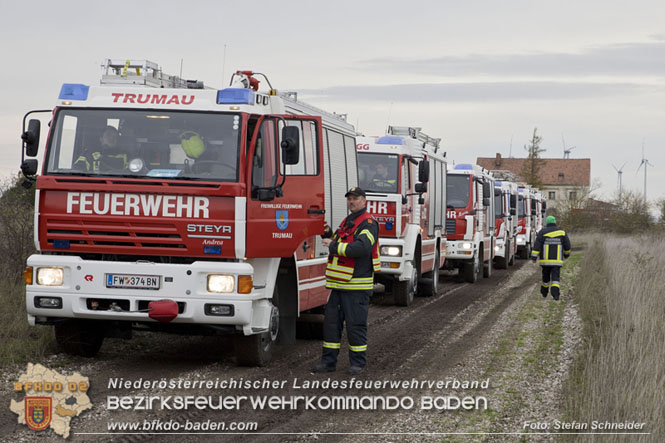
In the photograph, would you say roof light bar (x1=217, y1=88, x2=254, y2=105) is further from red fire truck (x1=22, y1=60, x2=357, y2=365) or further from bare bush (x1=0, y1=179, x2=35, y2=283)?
bare bush (x1=0, y1=179, x2=35, y2=283)

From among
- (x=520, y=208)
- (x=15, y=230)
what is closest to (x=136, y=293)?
(x=15, y=230)

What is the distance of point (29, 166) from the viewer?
8773 millimetres

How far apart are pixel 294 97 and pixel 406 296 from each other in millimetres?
6686

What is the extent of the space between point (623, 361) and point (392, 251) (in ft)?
26.4

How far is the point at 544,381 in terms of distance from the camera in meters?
9.05

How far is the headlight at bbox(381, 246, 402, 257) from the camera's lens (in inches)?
624

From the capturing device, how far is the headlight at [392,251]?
15.9 metres

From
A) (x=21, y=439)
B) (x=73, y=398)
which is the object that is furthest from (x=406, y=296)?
(x=21, y=439)

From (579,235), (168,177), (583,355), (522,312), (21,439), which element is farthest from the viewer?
(579,235)

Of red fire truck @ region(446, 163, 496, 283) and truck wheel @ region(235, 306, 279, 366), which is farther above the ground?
red fire truck @ region(446, 163, 496, 283)

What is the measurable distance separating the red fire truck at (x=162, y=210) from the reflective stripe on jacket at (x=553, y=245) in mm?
9524

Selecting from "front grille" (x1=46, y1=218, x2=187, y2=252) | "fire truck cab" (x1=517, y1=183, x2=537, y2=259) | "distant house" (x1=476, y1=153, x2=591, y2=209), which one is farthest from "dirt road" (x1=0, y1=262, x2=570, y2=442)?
"distant house" (x1=476, y1=153, x2=591, y2=209)

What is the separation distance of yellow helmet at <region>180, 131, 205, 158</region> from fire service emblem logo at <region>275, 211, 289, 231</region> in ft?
3.26

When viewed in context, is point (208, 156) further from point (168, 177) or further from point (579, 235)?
point (579, 235)
